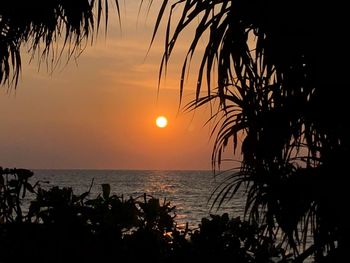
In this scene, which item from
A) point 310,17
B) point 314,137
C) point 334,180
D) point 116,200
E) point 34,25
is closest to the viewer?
point 310,17

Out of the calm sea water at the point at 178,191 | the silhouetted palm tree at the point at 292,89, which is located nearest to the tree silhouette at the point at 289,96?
the silhouetted palm tree at the point at 292,89

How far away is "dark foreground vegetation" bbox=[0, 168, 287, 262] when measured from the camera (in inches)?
112

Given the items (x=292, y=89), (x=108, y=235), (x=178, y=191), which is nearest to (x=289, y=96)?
(x=292, y=89)

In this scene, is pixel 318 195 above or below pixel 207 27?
below

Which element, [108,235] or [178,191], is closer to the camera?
[108,235]

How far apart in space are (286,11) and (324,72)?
338 millimetres

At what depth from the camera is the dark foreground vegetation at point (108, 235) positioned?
285 centimetres

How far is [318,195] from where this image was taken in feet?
9.59

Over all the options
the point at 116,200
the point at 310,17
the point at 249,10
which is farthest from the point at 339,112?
the point at 116,200

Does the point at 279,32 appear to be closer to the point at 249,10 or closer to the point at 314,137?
the point at 249,10

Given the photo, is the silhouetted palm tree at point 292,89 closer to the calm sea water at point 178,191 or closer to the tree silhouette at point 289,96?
the tree silhouette at point 289,96

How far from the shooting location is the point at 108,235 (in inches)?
114

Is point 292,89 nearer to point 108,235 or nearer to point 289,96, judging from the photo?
point 289,96

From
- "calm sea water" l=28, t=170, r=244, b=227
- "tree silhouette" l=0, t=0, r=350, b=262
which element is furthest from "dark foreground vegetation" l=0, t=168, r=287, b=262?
"calm sea water" l=28, t=170, r=244, b=227
